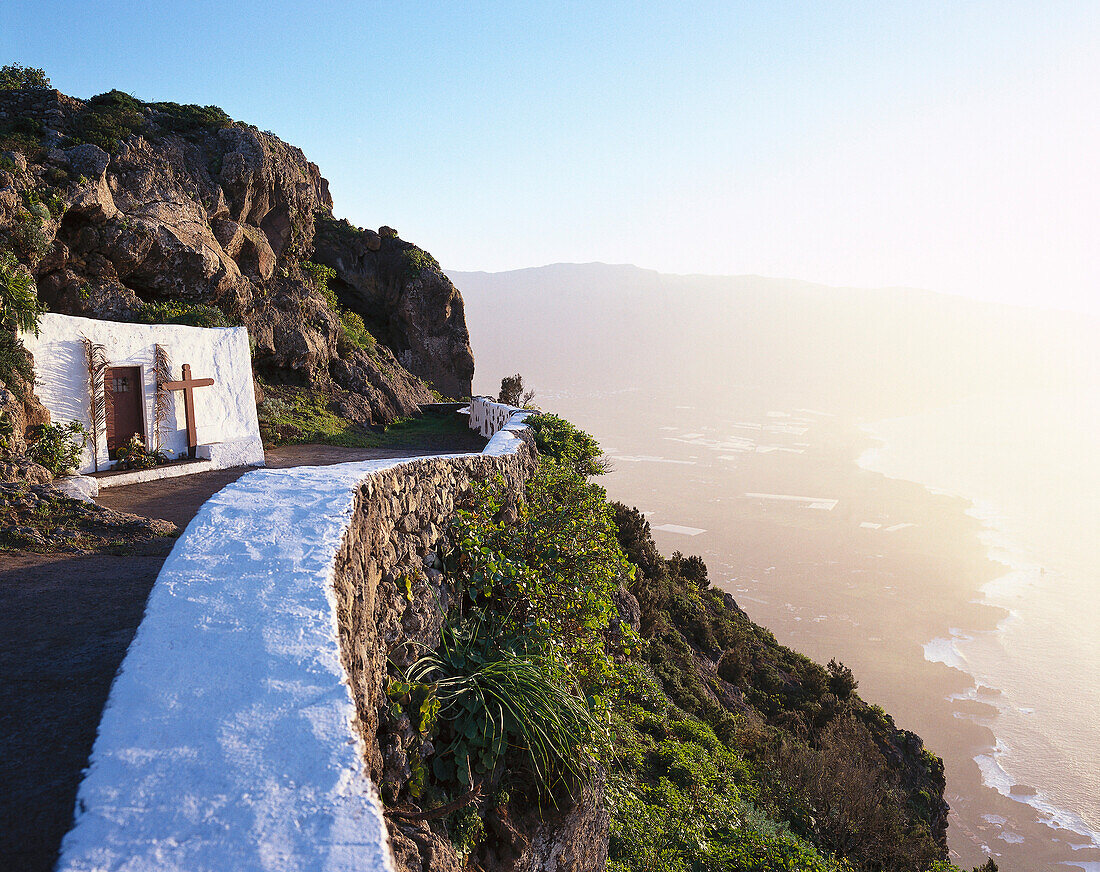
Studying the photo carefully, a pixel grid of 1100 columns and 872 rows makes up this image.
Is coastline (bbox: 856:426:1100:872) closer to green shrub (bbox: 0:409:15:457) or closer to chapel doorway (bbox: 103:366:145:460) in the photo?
chapel doorway (bbox: 103:366:145:460)

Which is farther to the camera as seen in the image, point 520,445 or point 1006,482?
point 1006,482

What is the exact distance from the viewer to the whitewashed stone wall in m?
1.63

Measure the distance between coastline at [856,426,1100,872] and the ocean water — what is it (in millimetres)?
74

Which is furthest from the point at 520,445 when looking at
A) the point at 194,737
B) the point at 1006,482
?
the point at 1006,482

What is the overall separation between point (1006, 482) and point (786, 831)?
83.4 meters

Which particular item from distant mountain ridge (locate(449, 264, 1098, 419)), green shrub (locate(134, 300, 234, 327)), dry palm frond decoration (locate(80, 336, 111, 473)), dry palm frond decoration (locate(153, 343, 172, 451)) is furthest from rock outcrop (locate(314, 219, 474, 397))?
distant mountain ridge (locate(449, 264, 1098, 419))

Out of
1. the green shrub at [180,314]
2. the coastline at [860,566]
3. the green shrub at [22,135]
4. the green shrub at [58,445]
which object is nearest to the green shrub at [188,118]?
the green shrub at [22,135]

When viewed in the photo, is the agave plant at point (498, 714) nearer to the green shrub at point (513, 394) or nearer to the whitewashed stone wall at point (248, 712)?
the whitewashed stone wall at point (248, 712)

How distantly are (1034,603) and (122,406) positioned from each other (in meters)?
51.0

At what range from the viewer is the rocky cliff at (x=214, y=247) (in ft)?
42.2

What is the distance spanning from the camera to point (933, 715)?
26625mm

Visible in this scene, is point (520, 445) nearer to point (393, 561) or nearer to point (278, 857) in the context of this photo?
point (393, 561)

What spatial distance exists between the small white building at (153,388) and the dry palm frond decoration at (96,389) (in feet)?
0.05

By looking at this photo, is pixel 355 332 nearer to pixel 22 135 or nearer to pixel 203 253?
pixel 203 253
